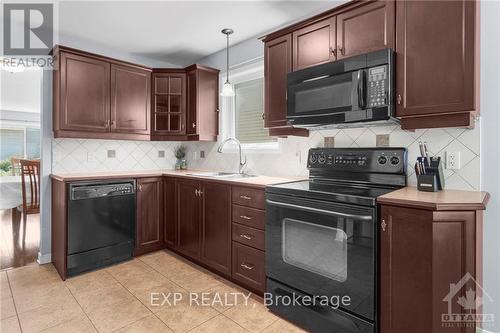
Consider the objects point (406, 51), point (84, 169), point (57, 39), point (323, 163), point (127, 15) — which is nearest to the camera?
point (406, 51)

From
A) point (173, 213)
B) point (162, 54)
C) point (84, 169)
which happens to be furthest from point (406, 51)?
point (84, 169)

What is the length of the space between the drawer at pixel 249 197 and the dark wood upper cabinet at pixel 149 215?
1.26 meters

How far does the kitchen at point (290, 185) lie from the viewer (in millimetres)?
1525

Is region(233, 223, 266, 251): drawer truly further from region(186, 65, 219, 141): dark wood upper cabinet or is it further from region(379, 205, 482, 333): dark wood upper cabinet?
region(186, 65, 219, 141): dark wood upper cabinet

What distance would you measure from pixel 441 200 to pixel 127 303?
90.2 inches

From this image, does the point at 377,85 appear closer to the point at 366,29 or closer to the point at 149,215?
the point at 366,29

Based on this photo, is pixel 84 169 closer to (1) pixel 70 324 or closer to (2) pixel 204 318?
(1) pixel 70 324

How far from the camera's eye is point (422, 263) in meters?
1.42

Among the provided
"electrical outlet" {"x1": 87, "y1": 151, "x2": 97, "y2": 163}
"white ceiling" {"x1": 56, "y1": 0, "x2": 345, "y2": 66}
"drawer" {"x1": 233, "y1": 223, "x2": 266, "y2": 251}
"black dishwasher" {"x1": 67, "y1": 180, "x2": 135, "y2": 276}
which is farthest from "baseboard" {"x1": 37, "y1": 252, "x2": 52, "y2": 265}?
"white ceiling" {"x1": 56, "y1": 0, "x2": 345, "y2": 66}

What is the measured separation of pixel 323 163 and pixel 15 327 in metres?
2.54

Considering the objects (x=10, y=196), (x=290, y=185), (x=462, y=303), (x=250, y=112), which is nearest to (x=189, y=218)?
(x=290, y=185)

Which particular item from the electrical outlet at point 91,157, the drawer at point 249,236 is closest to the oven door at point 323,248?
the drawer at point 249,236

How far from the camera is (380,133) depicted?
2168mm

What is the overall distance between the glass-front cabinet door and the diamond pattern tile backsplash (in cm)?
42
